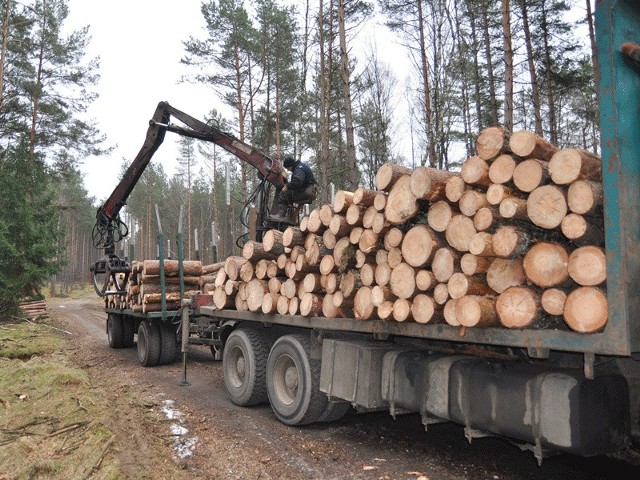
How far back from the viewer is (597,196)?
3.39m

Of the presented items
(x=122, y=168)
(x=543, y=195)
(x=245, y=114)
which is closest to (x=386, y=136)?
(x=245, y=114)

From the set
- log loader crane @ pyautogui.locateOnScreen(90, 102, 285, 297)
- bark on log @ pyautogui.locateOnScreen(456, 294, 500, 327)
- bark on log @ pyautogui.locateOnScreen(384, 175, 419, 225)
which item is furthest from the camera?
log loader crane @ pyautogui.locateOnScreen(90, 102, 285, 297)

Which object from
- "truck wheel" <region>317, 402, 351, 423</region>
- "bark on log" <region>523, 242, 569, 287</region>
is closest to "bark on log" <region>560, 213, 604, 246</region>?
"bark on log" <region>523, 242, 569, 287</region>

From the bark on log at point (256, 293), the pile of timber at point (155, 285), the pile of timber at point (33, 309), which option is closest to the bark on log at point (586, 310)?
the bark on log at point (256, 293)

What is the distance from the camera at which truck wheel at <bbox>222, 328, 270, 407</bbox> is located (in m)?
6.81

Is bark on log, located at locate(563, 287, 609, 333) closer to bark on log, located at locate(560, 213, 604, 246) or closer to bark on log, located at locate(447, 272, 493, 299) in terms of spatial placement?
bark on log, located at locate(560, 213, 604, 246)

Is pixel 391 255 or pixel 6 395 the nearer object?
pixel 391 255

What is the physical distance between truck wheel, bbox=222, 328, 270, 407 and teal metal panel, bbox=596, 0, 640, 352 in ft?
15.1

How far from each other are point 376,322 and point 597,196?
89.4 inches

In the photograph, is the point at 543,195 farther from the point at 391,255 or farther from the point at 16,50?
the point at 16,50

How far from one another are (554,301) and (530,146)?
1126 millimetres

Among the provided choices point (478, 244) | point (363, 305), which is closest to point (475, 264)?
point (478, 244)

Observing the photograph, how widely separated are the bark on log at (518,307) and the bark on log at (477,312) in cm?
10

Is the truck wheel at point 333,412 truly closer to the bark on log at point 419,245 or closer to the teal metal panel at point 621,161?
the bark on log at point 419,245
